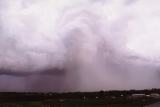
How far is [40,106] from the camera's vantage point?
321 feet

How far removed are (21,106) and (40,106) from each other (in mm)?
5519

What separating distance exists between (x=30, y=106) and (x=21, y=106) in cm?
343

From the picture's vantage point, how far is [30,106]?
9969 cm

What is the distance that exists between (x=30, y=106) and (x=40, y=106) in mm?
3781

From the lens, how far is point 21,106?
97125mm
